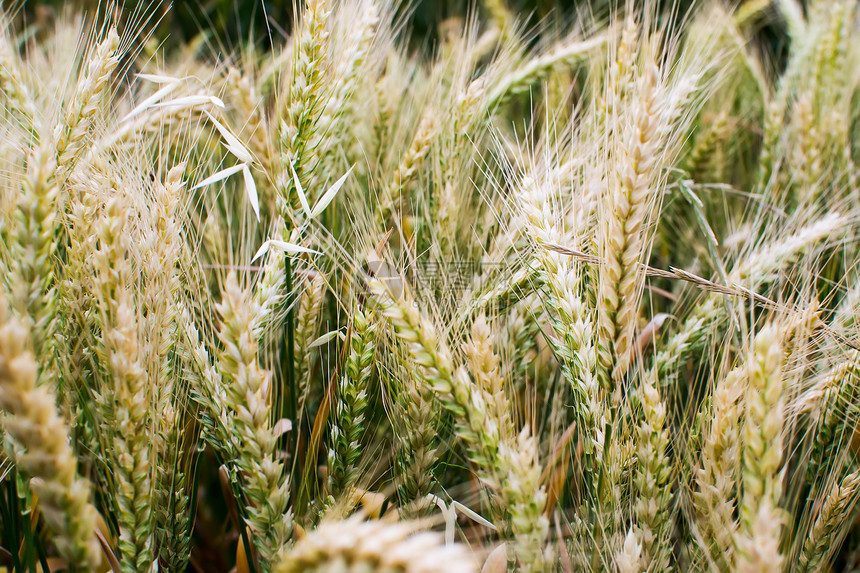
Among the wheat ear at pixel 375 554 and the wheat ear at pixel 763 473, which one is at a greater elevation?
the wheat ear at pixel 375 554

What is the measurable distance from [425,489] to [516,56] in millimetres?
865

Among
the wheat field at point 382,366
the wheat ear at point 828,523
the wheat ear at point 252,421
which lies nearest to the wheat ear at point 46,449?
the wheat field at point 382,366

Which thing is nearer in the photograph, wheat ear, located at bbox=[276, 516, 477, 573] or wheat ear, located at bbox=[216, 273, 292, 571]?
wheat ear, located at bbox=[276, 516, 477, 573]

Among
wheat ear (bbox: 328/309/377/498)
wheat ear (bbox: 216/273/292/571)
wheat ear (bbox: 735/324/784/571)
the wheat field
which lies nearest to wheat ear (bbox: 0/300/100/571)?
the wheat field

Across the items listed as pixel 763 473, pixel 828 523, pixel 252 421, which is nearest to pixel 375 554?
pixel 252 421

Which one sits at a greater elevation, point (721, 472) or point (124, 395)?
point (124, 395)

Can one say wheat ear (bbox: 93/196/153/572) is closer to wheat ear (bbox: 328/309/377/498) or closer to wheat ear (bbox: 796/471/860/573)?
wheat ear (bbox: 328/309/377/498)

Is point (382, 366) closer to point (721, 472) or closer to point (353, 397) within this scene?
point (353, 397)

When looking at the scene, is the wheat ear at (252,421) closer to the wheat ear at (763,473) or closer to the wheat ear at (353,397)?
→ the wheat ear at (353,397)

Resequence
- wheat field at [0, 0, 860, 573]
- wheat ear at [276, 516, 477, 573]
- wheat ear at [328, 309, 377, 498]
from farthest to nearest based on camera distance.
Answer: wheat ear at [328, 309, 377, 498] < wheat field at [0, 0, 860, 573] < wheat ear at [276, 516, 477, 573]

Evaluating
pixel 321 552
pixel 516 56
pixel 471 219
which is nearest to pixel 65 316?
pixel 321 552

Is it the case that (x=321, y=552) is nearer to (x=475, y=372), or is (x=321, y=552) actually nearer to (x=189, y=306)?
(x=475, y=372)

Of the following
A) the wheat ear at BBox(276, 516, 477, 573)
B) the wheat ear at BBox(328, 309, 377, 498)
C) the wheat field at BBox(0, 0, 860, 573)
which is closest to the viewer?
the wheat ear at BBox(276, 516, 477, 573)

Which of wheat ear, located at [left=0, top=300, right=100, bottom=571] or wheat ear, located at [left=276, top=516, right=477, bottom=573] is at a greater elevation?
wheat ear, located at [left=0, top=300, right=100, bottom=571]
